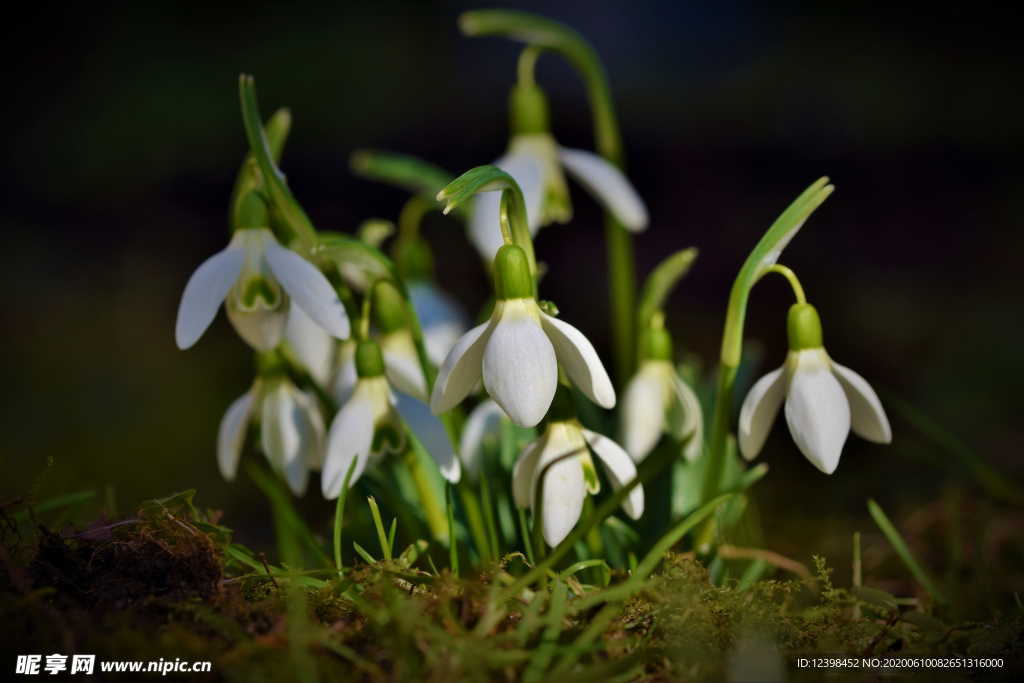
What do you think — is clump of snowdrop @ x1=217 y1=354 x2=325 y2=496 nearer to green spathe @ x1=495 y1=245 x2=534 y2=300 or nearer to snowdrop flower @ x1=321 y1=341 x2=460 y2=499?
snowdrop flower @ x1=321 y1=341 x2=460 y2=499

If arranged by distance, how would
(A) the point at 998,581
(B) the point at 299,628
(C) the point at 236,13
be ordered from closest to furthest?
(B) the point at 299,628, (A) the point at 998,581, (C) the point at 236,13

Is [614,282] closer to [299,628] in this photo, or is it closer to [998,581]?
[998,581]

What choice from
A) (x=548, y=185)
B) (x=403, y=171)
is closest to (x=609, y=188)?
(x=548, y=185)

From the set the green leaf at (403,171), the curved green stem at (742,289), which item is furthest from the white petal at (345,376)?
the curved green stem at (742,289)

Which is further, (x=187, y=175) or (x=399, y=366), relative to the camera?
(x=187, y=175)

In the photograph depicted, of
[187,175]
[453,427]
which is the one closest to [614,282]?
[453,427]

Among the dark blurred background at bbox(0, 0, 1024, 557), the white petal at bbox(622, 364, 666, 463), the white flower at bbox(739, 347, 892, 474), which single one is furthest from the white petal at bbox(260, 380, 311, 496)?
the dark blurred background at bbox(0, 0, 1024, 557)
